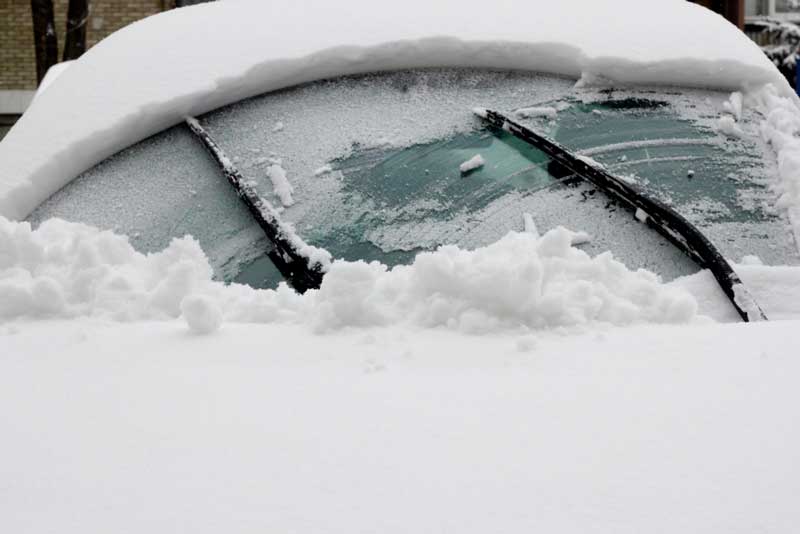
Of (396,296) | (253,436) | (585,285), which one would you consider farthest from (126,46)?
(253,436)

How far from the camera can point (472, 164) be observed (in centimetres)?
231

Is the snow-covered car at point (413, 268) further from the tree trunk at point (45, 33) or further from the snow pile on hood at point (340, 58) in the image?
the tree trunk at point (45, 33)

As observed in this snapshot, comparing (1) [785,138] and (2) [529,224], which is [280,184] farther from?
(1) [785,138]

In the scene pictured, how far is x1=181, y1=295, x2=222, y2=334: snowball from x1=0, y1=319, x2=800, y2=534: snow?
3 centimetres

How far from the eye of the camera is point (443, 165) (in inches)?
90.7

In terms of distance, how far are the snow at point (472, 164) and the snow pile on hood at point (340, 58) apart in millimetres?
330

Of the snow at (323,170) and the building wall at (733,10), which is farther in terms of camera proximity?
the building wall at (733,10)

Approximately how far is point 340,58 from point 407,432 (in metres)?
1.51

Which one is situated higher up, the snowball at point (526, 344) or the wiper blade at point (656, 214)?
the snowball at point (526, 344)

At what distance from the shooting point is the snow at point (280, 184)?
223cm

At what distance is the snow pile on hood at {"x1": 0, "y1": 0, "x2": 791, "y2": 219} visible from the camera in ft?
8.17

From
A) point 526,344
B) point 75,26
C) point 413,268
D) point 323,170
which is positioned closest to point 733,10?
point 75,26

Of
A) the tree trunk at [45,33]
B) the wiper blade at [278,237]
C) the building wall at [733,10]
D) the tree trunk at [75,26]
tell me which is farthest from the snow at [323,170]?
the building wall at [733,10]

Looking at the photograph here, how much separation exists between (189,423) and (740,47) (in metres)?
1.90
